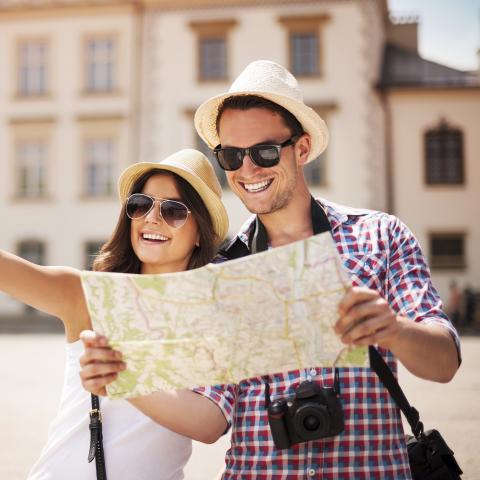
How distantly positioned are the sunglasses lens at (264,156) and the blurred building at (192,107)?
Answer: 17.4m

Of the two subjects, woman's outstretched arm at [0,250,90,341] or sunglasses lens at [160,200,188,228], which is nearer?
woman's outstretched arm at [0,250,90,341]

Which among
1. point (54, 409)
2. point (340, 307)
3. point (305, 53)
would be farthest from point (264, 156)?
point (305, 53)

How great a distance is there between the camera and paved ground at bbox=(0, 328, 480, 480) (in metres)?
4.97

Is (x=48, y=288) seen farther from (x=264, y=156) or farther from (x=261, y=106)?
(x=261, y=106)

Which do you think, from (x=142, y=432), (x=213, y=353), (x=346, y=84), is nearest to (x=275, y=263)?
(x=213, y=353)

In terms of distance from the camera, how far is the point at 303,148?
2502 mm

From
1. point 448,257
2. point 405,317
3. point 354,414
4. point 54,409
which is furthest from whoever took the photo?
point 448,257

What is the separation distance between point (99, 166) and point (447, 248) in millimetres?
12879

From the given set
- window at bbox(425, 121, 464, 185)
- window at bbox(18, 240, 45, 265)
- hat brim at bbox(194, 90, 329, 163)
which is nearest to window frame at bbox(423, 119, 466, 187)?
window at bbox(425, 121, 464, 185)

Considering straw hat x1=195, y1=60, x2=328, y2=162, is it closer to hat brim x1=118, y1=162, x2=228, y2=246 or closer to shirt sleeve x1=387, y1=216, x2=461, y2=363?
hat brim x1=118, y1=162, x2=228, y2=246

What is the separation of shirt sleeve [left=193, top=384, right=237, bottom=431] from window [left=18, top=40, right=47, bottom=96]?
2178 cm

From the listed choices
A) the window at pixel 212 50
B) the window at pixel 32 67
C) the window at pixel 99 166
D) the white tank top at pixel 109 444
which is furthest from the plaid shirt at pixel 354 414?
the window at pixel 32 67

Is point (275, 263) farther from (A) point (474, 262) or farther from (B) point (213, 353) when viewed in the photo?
(A) point (474, 262)

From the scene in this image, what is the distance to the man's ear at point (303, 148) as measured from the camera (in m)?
2.46
